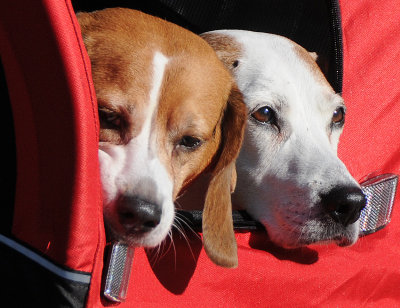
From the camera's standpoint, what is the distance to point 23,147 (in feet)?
3.76

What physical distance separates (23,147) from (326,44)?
5.77 feet

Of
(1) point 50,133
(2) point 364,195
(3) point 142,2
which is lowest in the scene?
(3) point 142,2

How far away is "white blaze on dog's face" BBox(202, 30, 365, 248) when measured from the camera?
68.6 inches

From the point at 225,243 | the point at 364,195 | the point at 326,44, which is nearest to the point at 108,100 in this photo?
the point at 225,243

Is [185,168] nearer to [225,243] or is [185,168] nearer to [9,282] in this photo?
[225,243]

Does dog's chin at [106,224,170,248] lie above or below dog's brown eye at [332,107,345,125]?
below

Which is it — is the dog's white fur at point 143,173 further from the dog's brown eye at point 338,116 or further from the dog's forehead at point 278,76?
the dog's brown eye at point 338,116

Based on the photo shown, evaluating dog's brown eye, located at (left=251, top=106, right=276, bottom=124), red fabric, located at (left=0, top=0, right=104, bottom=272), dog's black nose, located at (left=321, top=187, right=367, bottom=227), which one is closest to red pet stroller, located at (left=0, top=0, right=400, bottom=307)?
red fabric, located at (left=0, top=0, right=104, bottom=272)

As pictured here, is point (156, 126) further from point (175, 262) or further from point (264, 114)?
point (264, 114)

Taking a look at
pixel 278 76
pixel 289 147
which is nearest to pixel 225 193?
pixel 289 147

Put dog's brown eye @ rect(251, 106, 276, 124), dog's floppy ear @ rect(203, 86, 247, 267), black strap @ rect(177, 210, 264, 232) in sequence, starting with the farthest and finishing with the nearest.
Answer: dog's brown eye @ rect(251, 106, 276, 124) < black strap @ rect(177, 210, 264, 232) < dog's floppy ear @ rect(203, 86, 247, 267)

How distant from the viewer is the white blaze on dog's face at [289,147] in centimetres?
174

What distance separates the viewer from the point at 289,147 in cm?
191

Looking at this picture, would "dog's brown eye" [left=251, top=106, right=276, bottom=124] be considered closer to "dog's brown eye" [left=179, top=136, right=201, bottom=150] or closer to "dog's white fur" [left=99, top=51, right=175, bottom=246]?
"dog's brown eye" [left=179, top=136, right=201, bottom=150]
